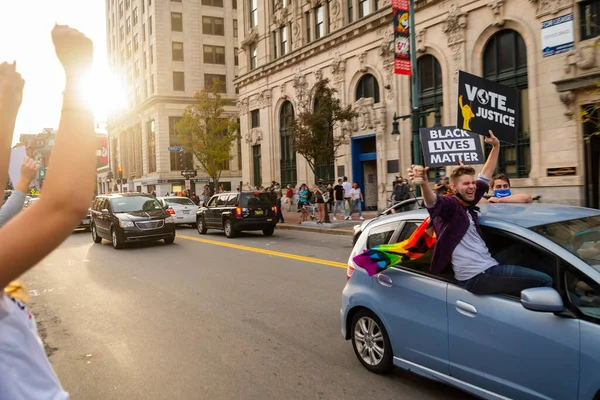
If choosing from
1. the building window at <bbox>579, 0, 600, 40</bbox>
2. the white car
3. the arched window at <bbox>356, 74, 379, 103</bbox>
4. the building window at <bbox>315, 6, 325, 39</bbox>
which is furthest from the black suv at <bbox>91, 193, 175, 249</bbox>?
the building window at <bbox>315, 6, 325, 39</bbox>

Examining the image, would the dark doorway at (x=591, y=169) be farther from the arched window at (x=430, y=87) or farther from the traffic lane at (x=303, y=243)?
the traffic lane at (x=303, y=243)

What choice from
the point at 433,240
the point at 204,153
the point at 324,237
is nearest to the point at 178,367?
the point at 433,240

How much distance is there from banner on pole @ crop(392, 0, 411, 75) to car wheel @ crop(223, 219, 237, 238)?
874 centimetres

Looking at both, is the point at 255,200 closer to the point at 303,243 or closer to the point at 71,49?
the point at 303,243

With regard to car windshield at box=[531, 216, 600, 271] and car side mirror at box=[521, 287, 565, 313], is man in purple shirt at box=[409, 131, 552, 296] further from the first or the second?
car side mirror at box=[521, 287, 565, 313]

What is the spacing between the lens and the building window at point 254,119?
38.5 m

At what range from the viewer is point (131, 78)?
66.6 meters

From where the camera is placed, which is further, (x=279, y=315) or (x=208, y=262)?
(x=208, y=262)

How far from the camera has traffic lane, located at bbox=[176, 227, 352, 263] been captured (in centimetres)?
1332

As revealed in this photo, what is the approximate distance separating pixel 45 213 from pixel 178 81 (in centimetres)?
5984

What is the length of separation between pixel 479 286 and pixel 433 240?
684mm

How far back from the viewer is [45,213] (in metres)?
1.26

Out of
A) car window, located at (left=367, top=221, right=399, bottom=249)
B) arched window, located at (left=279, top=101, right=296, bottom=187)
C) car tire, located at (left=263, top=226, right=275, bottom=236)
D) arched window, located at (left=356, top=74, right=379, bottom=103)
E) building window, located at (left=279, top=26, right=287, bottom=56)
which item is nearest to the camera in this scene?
car window, located at (left=367, top=221, right=399, bottom=249)

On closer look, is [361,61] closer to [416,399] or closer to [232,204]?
[232,204]
